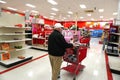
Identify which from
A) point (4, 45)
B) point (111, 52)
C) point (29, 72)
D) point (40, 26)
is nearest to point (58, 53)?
point (29, 72)

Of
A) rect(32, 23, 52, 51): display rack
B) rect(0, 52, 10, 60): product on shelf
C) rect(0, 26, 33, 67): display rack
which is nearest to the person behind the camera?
rect(0, 26, 33, 67): display rack

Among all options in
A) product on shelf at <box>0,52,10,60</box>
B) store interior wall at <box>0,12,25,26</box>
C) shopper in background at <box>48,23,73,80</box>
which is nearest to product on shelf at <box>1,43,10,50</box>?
product on shelf at <box>0,52,10,60</box>

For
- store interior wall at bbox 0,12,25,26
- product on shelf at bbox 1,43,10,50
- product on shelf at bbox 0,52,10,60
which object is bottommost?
product on shelf at bbox 0,52,10,60

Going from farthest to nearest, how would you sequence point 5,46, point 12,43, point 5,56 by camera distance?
point 12,43 → point 5,56 → point 5,46

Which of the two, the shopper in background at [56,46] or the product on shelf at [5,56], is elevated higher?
the shopper in background at [56,46]

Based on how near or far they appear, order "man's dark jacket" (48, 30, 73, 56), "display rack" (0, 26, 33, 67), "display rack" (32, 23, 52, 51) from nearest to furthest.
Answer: "man's dark jacket" (48, 30, 73, 56) → "display rack" (0, 26, 33, 67) → "display rack" (32, 23, 52, 51)

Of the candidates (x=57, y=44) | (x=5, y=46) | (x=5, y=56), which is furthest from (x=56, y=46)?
(x=5, y=56)

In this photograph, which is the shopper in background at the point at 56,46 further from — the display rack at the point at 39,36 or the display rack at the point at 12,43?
the display rack at the point at 39,36

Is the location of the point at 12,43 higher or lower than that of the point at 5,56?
higher

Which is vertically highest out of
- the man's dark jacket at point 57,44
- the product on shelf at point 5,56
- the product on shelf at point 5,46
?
the man's dark jacket at point 57,44

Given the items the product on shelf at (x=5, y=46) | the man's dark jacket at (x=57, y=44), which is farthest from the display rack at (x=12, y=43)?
the man's dark jacket at (x=57, y=44)

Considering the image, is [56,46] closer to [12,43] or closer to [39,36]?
[12,43]

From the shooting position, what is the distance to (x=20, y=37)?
16.3ft

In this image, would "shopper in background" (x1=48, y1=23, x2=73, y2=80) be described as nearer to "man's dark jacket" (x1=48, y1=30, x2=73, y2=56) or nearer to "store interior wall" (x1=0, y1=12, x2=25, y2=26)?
"man's dark jacket" (x1=48, y1=30, x2=73, y2=56)
